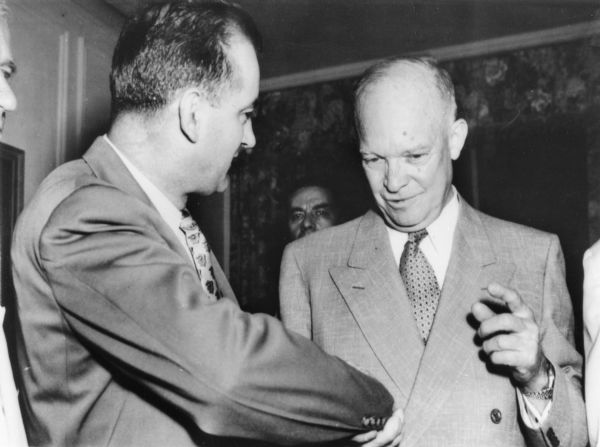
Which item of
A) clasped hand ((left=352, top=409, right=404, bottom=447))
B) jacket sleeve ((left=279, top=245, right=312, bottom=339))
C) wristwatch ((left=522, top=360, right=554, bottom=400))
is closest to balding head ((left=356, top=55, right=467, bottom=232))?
jacket sleeve ((left=279, top=245, right=312, bottom=339))

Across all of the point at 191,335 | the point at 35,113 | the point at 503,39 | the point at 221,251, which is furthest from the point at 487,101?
the point at 191,335

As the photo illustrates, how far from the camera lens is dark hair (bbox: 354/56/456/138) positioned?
5.80ft

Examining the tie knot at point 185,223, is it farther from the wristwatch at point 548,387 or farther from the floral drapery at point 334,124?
the floral drapery at point 334,124

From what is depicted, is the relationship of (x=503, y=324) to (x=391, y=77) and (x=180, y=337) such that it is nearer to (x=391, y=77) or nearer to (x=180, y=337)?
(x=180, y=337)

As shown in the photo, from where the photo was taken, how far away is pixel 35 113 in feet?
12.4

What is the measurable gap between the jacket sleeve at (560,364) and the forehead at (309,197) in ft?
11.1

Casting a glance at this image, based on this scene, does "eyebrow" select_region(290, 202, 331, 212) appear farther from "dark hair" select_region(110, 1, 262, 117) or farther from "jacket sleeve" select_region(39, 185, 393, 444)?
"jacket sleeve" select_region(39, 185, 393, 444)

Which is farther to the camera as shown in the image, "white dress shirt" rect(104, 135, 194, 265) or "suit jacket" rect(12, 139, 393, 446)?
"white dress shirt" rect(104, 135, 194, 265)

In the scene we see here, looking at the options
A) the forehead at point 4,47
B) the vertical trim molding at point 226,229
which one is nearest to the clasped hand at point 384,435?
the forehead at point 4,47

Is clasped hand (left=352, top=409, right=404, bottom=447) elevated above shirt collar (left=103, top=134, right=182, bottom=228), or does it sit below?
below

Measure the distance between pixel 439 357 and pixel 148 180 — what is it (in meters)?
0.83

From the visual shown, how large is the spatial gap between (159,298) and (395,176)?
0.93 m

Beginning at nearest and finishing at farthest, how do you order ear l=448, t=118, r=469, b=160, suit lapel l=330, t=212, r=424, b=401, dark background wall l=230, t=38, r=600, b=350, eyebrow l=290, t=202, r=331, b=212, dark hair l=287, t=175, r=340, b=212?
suit lapel l=330, t=212, r=424, b=401, ear l=448, t=118, r=469, b=160, dark background wall l=230, t=38, r=600, b=350, eyebrow l=290, t=202, r=331, b=212, dark hair l=287, t=175, r=340, b=212

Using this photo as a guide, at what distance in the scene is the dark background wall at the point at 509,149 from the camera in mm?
4652
